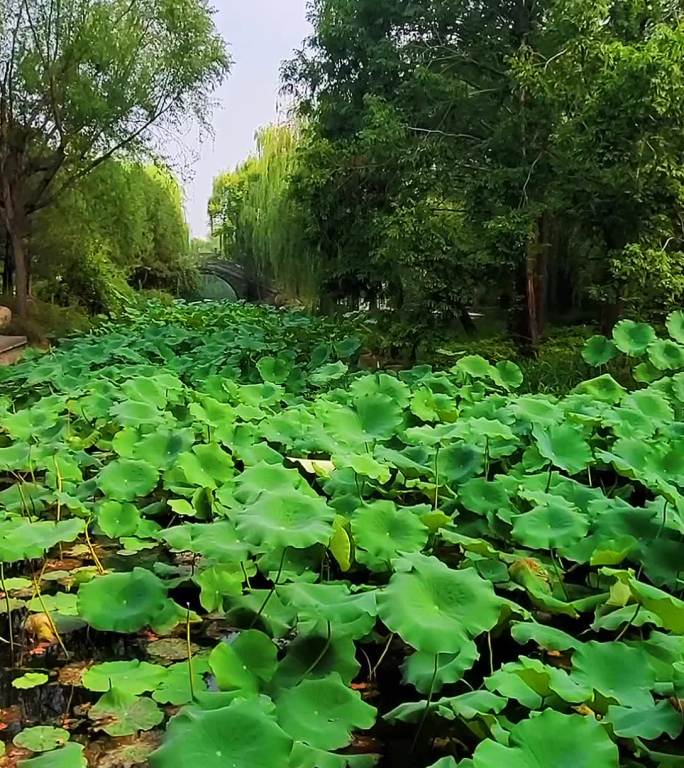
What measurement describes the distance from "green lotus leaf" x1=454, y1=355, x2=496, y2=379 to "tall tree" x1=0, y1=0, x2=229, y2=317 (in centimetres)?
593

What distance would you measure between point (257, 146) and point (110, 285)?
5787mm

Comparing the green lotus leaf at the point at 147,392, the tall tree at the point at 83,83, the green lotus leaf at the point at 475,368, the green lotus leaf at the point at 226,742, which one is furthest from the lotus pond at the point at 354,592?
the tall tree at the point at 83,83

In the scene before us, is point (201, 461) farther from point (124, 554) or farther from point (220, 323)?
point (220, 323)

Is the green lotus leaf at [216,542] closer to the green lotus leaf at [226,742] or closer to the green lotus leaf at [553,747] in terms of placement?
the green lotus leaf at [226,742]

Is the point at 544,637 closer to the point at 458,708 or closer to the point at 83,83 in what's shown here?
the point at 458,708

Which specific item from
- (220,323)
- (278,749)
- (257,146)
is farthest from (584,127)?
(257,146)

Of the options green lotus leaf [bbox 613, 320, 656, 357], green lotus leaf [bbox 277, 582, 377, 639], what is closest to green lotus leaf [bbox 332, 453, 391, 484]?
green lotus leaf [bbox 277, 582, 377, 639]

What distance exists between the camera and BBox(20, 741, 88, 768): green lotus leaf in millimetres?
1205

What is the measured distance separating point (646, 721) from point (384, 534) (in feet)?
2.52

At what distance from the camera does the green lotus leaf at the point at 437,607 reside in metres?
1.20

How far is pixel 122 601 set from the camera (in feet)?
5.42

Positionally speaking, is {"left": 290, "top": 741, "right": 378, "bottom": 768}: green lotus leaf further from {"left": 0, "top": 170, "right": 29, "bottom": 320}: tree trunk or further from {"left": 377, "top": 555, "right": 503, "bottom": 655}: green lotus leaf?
{"left": 0, "top": 170, "right": 29, "bottom": 320}: tree trunk

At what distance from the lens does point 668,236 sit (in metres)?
4.77

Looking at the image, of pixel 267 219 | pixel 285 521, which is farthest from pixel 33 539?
pixel 267 219
